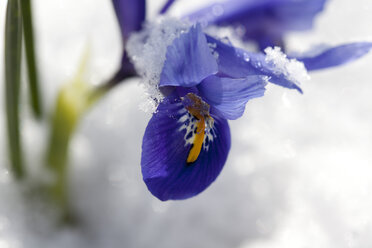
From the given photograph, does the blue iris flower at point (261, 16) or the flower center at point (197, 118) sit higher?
the flower center at point (197, 118)

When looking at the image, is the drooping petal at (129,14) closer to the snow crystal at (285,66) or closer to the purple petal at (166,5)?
the purple petal at (166,5)

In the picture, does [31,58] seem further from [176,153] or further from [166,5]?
[176,153]

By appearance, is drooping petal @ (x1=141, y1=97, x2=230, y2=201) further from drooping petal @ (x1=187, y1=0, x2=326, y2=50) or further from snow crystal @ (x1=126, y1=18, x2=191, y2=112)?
drooping petal @ (x1=187, y1=0, x2=326, y2=50)

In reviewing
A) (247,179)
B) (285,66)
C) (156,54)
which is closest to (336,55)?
(285,66)

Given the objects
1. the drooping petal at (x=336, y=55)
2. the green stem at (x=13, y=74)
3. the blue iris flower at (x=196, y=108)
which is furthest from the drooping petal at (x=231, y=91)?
the green stem at (x=13, y=74)

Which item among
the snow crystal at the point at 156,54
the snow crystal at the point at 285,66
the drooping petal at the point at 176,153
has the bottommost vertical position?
the drooping petal at the point at 176,153

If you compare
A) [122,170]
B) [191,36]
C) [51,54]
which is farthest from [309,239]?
[51,54]
